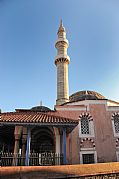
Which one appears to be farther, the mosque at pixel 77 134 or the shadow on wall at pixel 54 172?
the mosque at pixel 77 134

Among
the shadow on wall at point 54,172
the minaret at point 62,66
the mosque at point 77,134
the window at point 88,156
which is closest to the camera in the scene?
the shadow on wall at point 54,172

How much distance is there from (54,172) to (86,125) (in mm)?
7981

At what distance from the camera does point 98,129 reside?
13.3 meters

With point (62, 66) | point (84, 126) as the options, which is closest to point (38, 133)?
point (84, 126)

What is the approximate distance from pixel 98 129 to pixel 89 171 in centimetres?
728

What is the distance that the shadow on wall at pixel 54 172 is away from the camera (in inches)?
222

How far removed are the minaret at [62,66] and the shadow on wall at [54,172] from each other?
12404 millimetres

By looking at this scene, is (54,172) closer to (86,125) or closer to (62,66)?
(86,125)

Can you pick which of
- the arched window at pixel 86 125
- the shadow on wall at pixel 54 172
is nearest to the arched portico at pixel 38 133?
the arched window at pixel 86 125

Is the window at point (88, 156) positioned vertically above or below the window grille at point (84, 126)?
below

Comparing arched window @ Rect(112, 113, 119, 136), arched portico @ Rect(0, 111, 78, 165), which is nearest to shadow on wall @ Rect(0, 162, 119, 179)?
arched portico @ Rect(0, 111, 78, 165)

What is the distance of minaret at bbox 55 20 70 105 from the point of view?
19328mm

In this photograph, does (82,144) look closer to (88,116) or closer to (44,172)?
(88,116)

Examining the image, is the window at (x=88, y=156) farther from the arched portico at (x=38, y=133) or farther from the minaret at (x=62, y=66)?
the minaret at (x=62, y=66)
